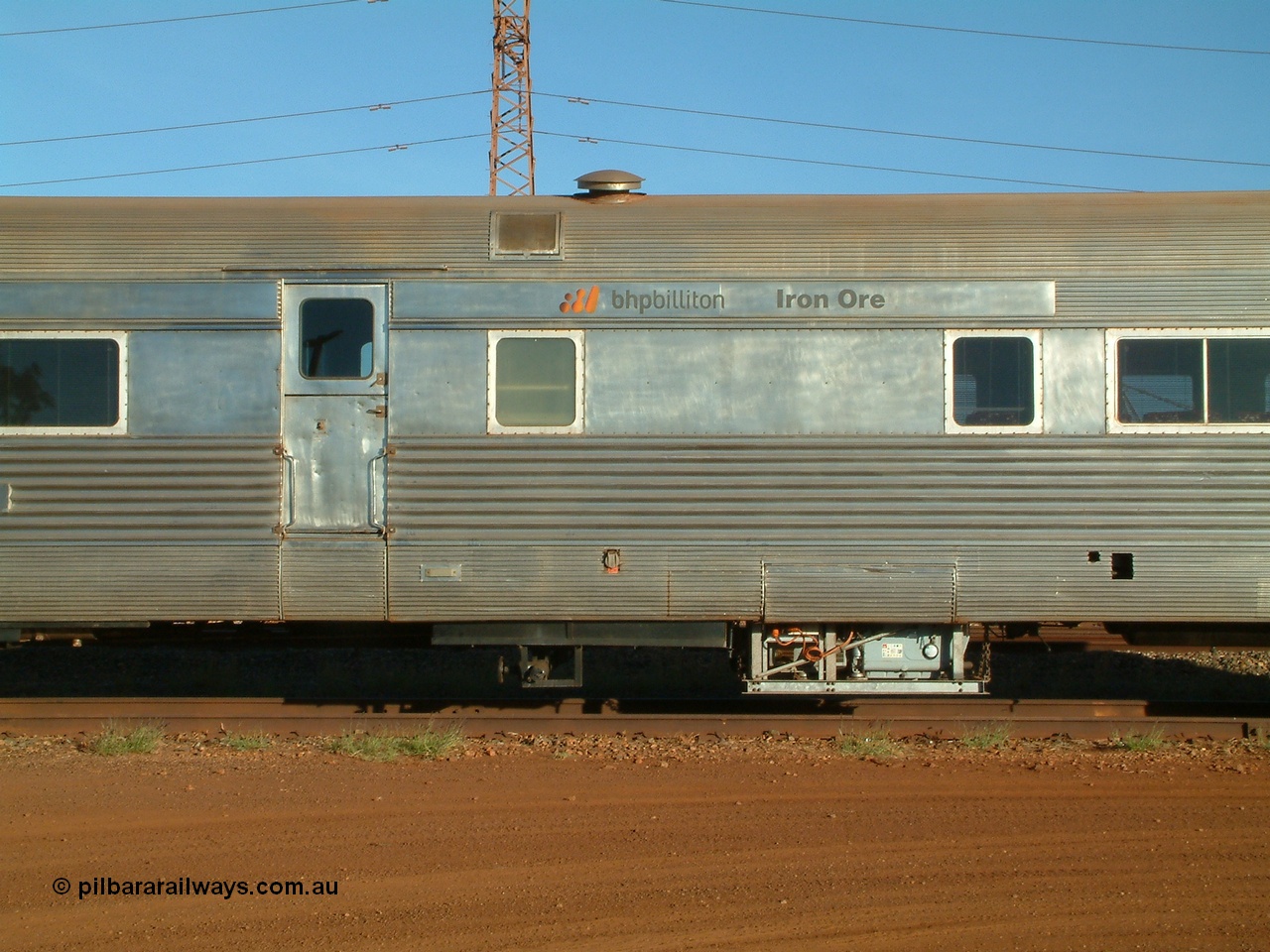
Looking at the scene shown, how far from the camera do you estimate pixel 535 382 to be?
7180mm

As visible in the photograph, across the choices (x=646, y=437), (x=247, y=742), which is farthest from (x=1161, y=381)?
(x=247, y=742)

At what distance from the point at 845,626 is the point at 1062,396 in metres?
2.04

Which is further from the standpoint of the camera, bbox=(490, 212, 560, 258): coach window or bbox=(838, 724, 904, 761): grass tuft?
bbox=(490, 212, 560, 258): coach window

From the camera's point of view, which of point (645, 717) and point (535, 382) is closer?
point (535, 382)

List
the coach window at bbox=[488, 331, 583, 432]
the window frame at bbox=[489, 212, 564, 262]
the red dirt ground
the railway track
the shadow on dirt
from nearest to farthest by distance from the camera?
the red dirt ground < the coach window at bbox=[488, 331, 583, 432] < the window frame at bbox=[489, 212, 564, 262] < the railway track < the shadow on dirt

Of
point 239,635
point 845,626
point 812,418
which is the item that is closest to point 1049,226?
point 812,418

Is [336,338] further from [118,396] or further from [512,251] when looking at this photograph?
[118,396]

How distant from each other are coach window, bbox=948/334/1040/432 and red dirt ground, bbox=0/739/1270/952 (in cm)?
218

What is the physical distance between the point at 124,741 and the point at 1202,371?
7357 mm

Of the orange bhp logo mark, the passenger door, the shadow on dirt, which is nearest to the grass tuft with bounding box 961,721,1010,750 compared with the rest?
the shadow on dirt

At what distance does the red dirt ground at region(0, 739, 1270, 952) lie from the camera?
4.46 m

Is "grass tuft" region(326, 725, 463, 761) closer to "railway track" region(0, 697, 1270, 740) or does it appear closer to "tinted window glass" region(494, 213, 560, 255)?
"railway track" region(0, 697, 1270, 740)

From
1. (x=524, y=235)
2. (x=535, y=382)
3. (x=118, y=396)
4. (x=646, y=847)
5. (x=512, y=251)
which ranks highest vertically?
(x=524, y=235)

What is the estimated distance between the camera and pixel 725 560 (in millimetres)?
7102
